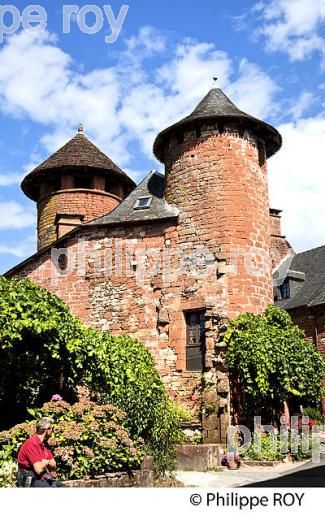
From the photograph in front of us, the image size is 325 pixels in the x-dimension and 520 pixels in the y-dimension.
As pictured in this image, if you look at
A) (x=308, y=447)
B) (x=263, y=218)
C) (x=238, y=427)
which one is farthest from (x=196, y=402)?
(x=263, y=218)

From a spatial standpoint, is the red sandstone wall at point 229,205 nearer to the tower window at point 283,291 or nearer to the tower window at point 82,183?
the tower window at point 82,183

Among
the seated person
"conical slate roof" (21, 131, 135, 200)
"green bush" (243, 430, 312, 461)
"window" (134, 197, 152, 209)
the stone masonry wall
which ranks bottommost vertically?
"green bush" (243, 430, 312, 461)

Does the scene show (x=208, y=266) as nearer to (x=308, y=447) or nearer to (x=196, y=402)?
(x=196, y=402)

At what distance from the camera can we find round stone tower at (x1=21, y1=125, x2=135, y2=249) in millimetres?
23234

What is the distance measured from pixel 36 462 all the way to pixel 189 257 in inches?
340

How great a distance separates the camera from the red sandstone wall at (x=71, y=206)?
23.1 m

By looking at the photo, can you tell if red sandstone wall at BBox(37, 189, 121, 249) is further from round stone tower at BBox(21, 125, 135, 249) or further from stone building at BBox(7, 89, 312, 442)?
stone building at BBox(7, 89, 312, 442)

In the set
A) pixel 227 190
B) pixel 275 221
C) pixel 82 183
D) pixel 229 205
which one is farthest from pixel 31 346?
pixel 275 221

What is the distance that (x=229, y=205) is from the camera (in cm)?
1542

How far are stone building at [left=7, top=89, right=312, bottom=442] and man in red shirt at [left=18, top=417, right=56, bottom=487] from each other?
6732 mm

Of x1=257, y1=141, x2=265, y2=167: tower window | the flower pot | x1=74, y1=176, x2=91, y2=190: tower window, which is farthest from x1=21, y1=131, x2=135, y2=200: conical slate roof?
the flower pot

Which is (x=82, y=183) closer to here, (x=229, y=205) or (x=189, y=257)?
(x=189, y=257)

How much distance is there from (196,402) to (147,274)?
3.69 metres

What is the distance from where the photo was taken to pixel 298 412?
55.3ft
